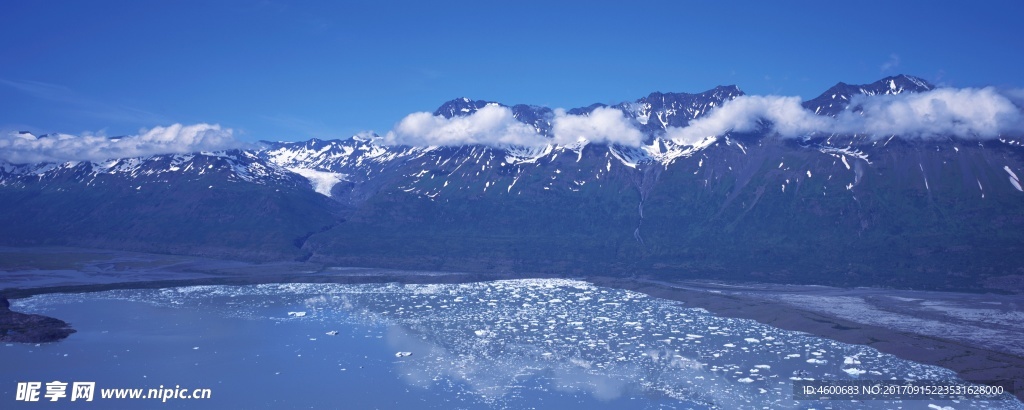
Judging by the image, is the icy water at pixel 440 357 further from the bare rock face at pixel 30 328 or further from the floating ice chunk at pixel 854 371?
the bare rock face at pixel 30 328

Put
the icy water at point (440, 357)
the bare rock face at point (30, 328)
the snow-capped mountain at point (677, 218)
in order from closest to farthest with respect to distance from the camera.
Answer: the icy water at point (440, 357)
the bare rock face at point (30, 328)
the snow-capped mountain at point (677, 218)

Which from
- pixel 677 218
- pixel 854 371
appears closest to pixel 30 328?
pixel 854 371

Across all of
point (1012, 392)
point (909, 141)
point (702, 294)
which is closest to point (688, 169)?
point (909, 141)

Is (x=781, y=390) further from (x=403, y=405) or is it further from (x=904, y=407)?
(x=403, y=405)

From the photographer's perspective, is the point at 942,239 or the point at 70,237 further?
the point at 70,237

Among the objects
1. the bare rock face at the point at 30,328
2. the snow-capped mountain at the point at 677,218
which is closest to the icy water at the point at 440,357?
the bare rock face at the point at 30,328

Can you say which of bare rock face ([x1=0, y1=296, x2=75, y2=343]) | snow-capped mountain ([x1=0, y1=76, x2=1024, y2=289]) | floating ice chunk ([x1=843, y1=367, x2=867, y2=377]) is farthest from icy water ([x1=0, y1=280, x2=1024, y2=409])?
snow-capped mountain ([x1=0, y1=76, x2=1024, y2=289])

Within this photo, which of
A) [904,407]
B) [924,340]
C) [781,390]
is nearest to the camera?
[904,407]
